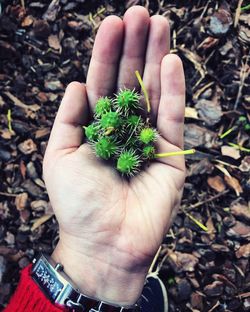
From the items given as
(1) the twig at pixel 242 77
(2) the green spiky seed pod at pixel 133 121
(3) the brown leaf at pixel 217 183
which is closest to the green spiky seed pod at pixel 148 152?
(2) the green spiky seed pod at pixel 133 121

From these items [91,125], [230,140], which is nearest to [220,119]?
[230,140]

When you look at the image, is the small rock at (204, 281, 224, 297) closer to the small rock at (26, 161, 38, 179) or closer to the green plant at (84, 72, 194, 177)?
the green plant at (84, 72, 194, 177)

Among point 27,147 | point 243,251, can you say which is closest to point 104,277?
point 243,251

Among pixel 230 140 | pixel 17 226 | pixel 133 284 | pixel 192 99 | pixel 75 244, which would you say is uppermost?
pixel 192 99

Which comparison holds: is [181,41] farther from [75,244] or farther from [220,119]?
[75,244]

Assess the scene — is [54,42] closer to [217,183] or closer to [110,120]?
[110,120]

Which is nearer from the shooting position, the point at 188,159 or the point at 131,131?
the point at 131,131

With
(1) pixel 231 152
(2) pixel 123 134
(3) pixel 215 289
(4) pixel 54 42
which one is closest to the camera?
(2) pixel 123 134

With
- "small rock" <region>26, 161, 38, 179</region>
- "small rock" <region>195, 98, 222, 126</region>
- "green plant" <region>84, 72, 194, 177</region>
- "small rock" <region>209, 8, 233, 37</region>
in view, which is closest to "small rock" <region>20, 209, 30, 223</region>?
"small rock" <region>26, 161, 38, 179</region>
